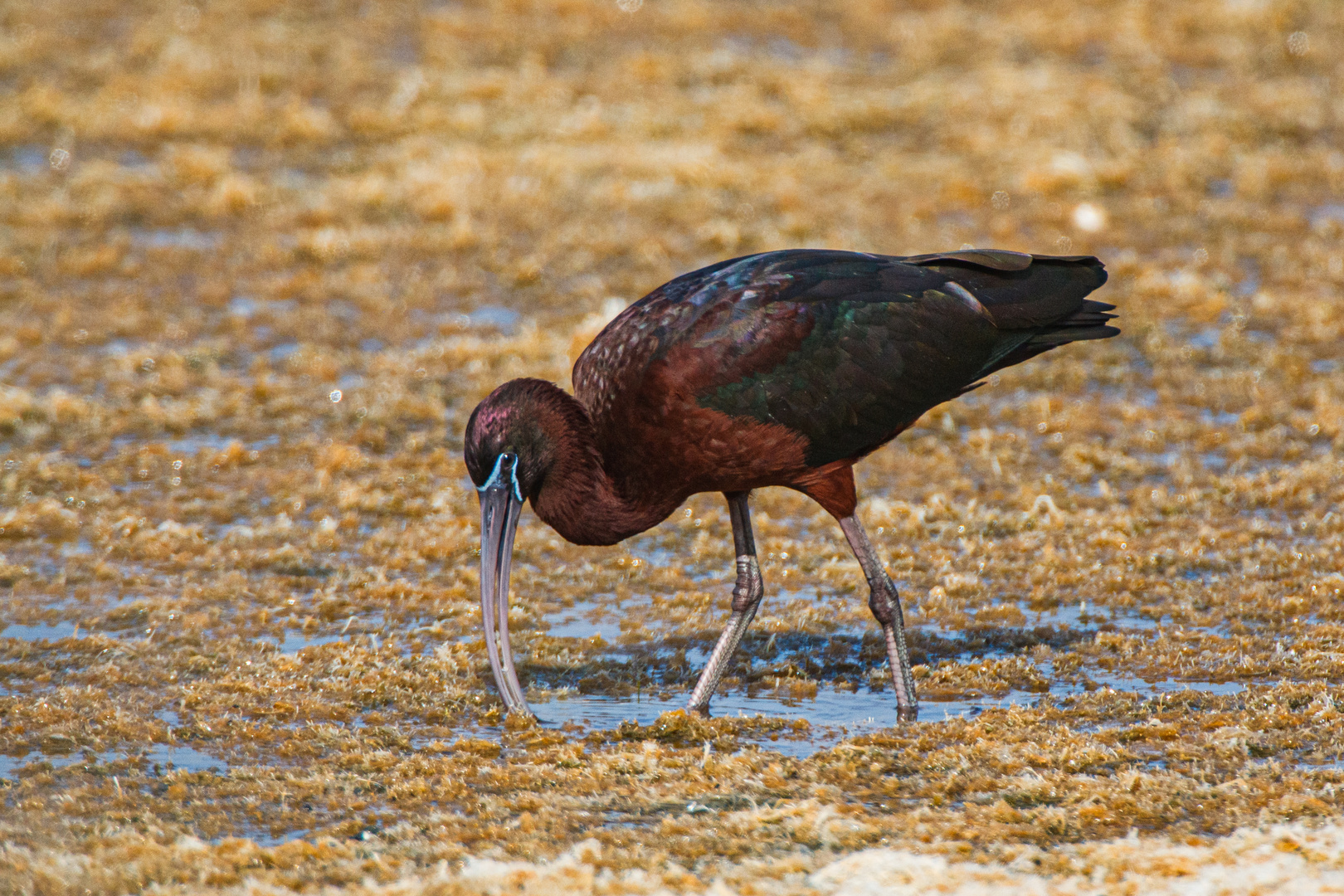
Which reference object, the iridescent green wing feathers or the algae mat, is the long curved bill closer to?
the algae mat

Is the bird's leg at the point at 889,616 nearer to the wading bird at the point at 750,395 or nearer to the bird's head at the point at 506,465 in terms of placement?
the wading bird at the point at 750,395

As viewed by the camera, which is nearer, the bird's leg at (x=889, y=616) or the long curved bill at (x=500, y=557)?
the long curved bill at (x=500, y=557)

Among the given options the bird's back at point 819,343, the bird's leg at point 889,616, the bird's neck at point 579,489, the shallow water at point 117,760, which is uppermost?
the bird's back at point 819,343

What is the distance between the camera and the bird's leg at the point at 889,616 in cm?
632

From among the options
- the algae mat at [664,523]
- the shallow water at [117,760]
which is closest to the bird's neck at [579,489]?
the algae mat at [664,523]

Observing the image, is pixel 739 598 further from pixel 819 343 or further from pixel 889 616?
pixel 819 343

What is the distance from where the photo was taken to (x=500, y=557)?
6.22 metres

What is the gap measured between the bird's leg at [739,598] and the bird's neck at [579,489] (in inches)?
21.3

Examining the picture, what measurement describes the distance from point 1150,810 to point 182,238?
9130mm

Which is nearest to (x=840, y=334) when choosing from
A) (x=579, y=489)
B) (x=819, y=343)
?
(x=819, y=343)

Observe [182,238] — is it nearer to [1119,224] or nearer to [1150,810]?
[1119,224]

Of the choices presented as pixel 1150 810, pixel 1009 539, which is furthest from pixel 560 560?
pixel 1150 810

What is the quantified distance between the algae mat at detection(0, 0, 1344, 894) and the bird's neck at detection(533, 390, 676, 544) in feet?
2.58

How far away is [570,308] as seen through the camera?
11.0 m
